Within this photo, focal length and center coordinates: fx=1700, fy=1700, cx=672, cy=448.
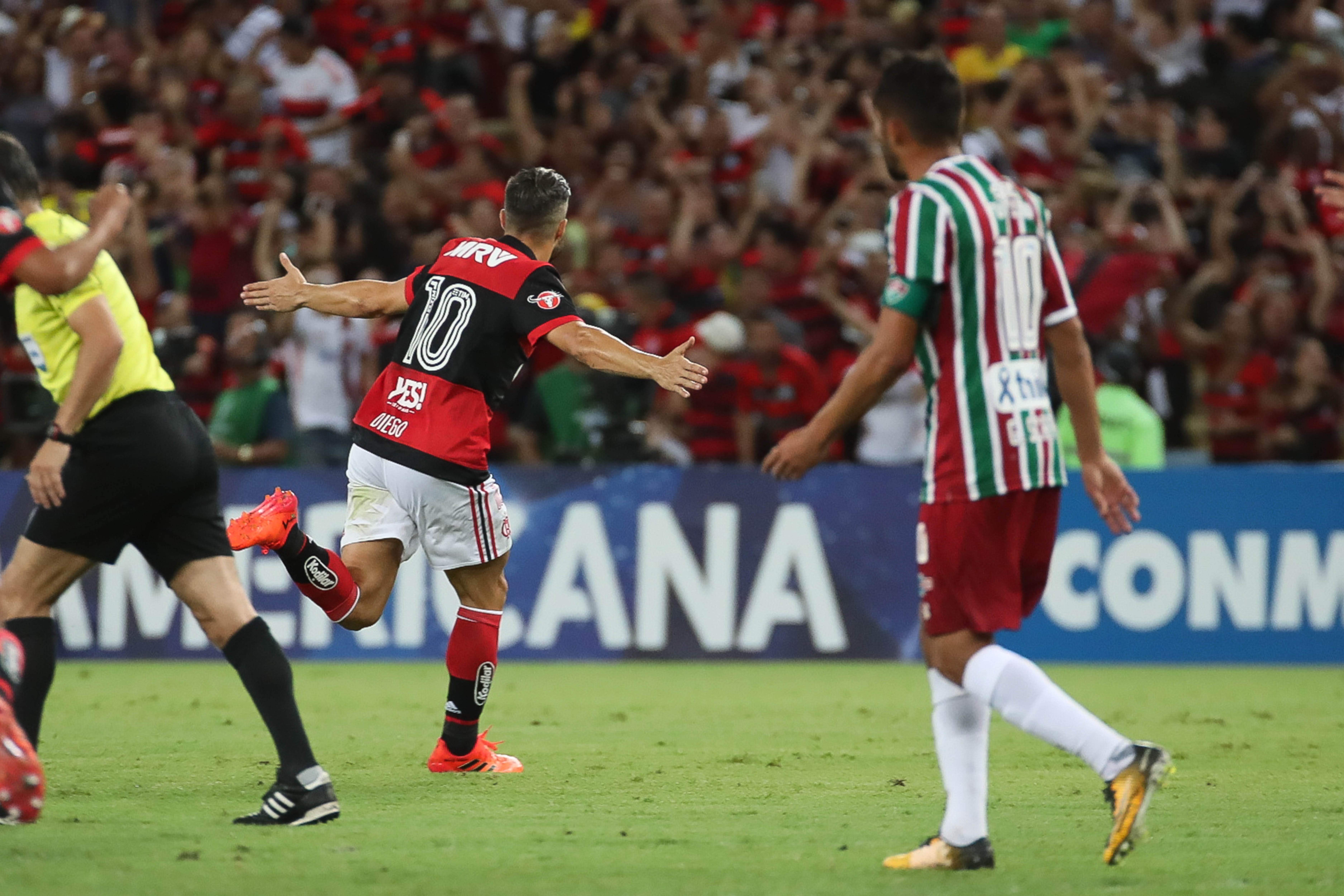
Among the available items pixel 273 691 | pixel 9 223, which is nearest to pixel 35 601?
pixel 273 691

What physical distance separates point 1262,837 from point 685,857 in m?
2.00

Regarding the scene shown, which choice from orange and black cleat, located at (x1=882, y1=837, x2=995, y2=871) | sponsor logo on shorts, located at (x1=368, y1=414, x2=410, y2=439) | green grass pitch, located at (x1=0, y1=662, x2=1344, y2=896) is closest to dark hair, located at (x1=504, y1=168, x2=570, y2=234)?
sponsor logo on shorts, located at (x1=368, y1=414, x2=410, y2=439)

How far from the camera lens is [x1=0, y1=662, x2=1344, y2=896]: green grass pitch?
193 inches

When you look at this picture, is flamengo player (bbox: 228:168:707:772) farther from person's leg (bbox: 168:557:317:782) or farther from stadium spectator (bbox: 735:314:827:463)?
stadium spectator (bbox: 735:314:827:463)

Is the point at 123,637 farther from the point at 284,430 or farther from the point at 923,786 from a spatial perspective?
the point at 923,786

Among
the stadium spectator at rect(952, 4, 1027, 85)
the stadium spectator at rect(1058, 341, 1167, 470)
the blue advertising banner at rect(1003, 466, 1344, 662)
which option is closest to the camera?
the blue advertising banner at rect(1003, 466, 1344, 662)

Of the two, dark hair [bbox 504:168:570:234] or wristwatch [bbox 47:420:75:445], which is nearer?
wristwatch [bbox 47:420:75:445]

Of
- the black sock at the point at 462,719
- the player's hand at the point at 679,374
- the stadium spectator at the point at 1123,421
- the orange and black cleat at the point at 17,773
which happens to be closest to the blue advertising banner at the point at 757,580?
the stadium spectator at the point at 1123,421

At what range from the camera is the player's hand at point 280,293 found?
723cm

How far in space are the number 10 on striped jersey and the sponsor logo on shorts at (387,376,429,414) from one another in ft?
9.55

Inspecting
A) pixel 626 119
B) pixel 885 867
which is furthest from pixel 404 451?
pixel 626 119

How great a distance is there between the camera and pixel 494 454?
13750 mm

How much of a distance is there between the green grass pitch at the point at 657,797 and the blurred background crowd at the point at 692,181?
9.68ft

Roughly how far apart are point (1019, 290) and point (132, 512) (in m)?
3.01
